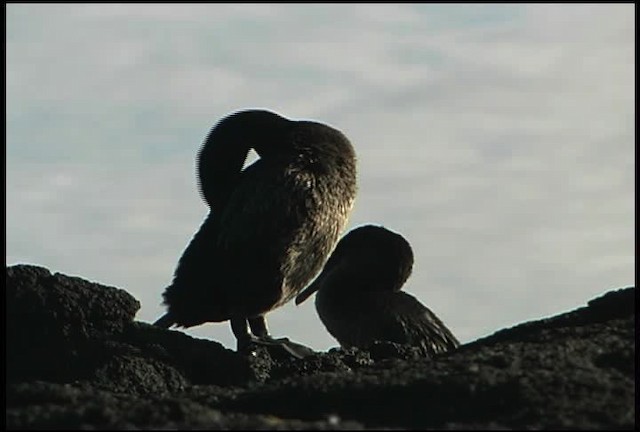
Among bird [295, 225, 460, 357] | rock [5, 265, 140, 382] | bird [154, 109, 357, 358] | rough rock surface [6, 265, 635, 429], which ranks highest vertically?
bird [295, 225, 460, 357]

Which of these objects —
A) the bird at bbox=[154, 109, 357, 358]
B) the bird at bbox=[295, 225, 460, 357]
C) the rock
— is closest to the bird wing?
the bird at bbox=[295, 225, 460, 357]

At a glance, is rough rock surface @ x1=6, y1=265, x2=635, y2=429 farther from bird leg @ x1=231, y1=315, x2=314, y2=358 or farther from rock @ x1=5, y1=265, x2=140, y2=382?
bird leg @ x1=231, y1=315, x2=314, y2=358

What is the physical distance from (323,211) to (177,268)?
1056 mm

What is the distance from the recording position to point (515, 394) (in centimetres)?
574

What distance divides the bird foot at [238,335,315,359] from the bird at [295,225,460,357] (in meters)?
3.66

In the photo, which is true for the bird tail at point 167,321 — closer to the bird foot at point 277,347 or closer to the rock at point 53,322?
the bird foot at point 277,347

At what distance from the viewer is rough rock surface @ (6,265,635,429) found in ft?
18.0

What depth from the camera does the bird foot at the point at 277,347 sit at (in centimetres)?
958

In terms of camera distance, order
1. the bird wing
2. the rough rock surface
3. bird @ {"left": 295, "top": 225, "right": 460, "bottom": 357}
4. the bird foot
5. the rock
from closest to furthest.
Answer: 1. the rough rock surface
2. the rock
3. the bird foot
4. the bird wing
5. bird @ {"left": 295, "top": 225, "right": 460, "bottom": 357}

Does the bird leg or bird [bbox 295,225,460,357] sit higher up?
bird [bbox 295,225,460,357]

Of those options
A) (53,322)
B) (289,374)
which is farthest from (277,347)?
(53,322)

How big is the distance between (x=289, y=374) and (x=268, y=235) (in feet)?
5.49

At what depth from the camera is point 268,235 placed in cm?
1004

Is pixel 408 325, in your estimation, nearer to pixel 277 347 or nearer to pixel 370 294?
pixel 370 294
